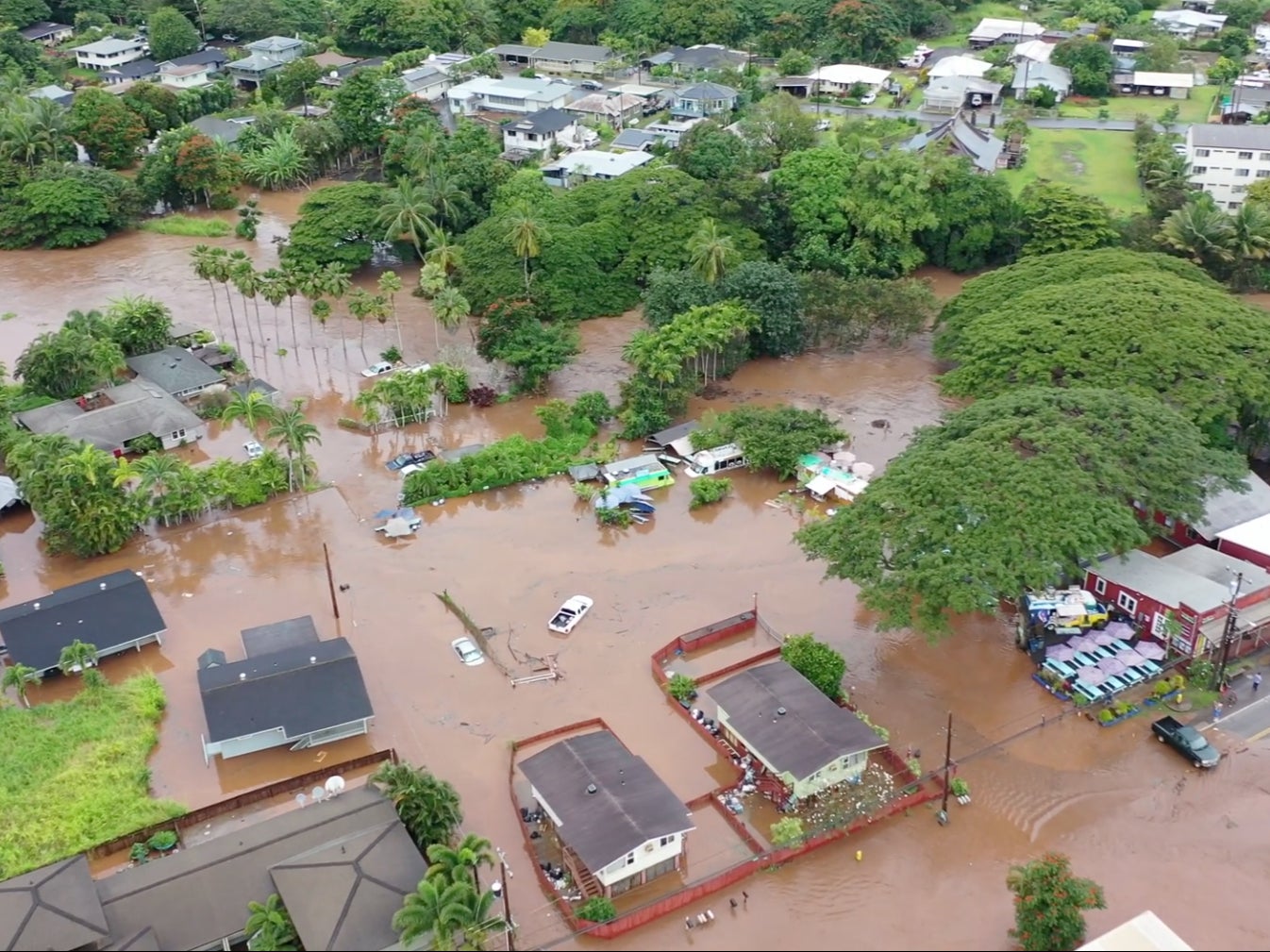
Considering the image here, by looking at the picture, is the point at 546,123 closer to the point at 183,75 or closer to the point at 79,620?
the point at 183,75

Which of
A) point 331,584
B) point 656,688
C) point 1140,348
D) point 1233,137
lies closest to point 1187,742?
point 656,688

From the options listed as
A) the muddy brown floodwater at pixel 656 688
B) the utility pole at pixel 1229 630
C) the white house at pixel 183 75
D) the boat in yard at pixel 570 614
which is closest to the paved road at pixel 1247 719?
the utility pole at pixel 1229 630

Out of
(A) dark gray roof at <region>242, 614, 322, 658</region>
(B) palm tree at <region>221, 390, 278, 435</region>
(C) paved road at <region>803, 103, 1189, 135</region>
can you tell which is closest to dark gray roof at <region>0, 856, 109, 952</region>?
(A) dark gray roof at <region>242, 614, 322, 658</region>

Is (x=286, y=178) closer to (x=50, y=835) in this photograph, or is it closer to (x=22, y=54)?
(x=22, y=54)

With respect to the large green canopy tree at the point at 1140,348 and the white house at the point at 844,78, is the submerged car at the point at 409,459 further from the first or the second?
the white house at the point at 844,78

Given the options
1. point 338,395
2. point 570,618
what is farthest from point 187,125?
point 570,618
